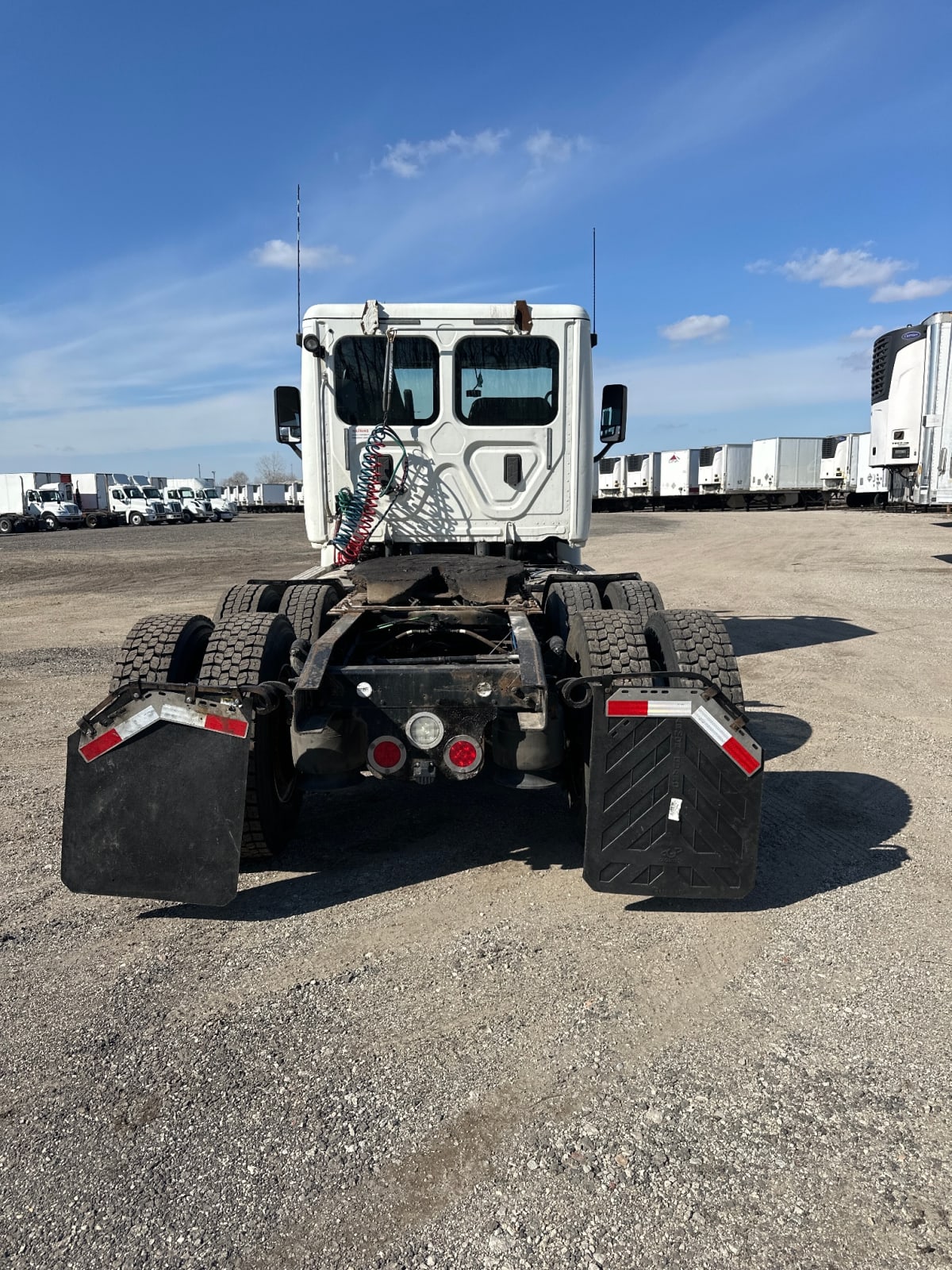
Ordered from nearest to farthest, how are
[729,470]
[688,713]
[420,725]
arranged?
1. [688,713]
2. [420,725]
3. [729,470]

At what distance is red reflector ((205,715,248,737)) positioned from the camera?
3326 mm

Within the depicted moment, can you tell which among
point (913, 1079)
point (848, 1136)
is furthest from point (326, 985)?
point (913, 1079)

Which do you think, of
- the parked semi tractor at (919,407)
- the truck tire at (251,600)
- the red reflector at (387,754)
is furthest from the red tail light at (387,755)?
the parked semi tractor at (919,407)

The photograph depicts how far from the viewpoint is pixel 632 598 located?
5.42 m

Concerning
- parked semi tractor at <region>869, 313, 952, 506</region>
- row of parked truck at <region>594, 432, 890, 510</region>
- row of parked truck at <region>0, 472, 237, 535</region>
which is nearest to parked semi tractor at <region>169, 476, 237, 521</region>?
row of parked truck at <region>0, 472, 237, 535</region>

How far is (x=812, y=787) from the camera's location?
5078 mm

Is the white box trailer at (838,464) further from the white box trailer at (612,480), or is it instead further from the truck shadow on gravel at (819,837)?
the truck shadow on gravel at (819,837)

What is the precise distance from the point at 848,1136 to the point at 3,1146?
7.38 feet

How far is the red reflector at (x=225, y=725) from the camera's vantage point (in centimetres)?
333

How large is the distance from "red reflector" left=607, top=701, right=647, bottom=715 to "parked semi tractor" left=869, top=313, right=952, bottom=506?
16.2m

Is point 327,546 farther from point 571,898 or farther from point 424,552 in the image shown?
point 571,898

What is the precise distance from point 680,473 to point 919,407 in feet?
105

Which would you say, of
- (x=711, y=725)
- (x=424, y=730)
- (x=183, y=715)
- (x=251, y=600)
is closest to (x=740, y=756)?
(x=711, y=725)

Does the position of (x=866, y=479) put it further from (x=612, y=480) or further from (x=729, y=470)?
(x=612, y=480)
